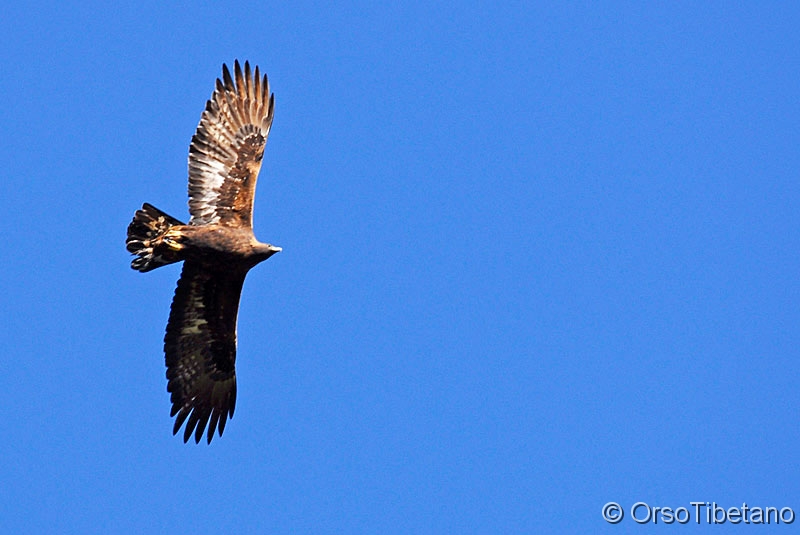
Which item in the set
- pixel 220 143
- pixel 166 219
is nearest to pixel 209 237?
pixel 166 219

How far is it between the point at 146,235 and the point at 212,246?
0.83 meters

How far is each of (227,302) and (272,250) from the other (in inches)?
48.3

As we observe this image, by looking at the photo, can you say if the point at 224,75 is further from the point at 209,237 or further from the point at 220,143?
the point at 209,237

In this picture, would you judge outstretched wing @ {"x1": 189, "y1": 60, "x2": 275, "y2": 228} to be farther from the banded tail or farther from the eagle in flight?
the banded tail

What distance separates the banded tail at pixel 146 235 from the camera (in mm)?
15047

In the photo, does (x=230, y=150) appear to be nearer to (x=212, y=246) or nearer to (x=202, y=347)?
(x=212, y=246)

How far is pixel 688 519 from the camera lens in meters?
15.7

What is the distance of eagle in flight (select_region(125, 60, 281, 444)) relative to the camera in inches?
600

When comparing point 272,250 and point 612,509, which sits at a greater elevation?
point 272,250

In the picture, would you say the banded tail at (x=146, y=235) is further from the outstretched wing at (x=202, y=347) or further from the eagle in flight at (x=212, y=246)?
the outstretched wing at (x=202, y=347)

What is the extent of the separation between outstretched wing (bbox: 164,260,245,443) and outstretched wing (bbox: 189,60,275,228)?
795mm

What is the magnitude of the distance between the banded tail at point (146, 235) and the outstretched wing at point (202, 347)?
649 millimetres

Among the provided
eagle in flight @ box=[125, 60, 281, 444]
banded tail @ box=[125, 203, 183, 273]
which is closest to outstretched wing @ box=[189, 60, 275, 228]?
eagle in flight @ box=[125, 60, 281, 444]

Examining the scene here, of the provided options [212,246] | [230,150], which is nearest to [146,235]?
[212,246]
